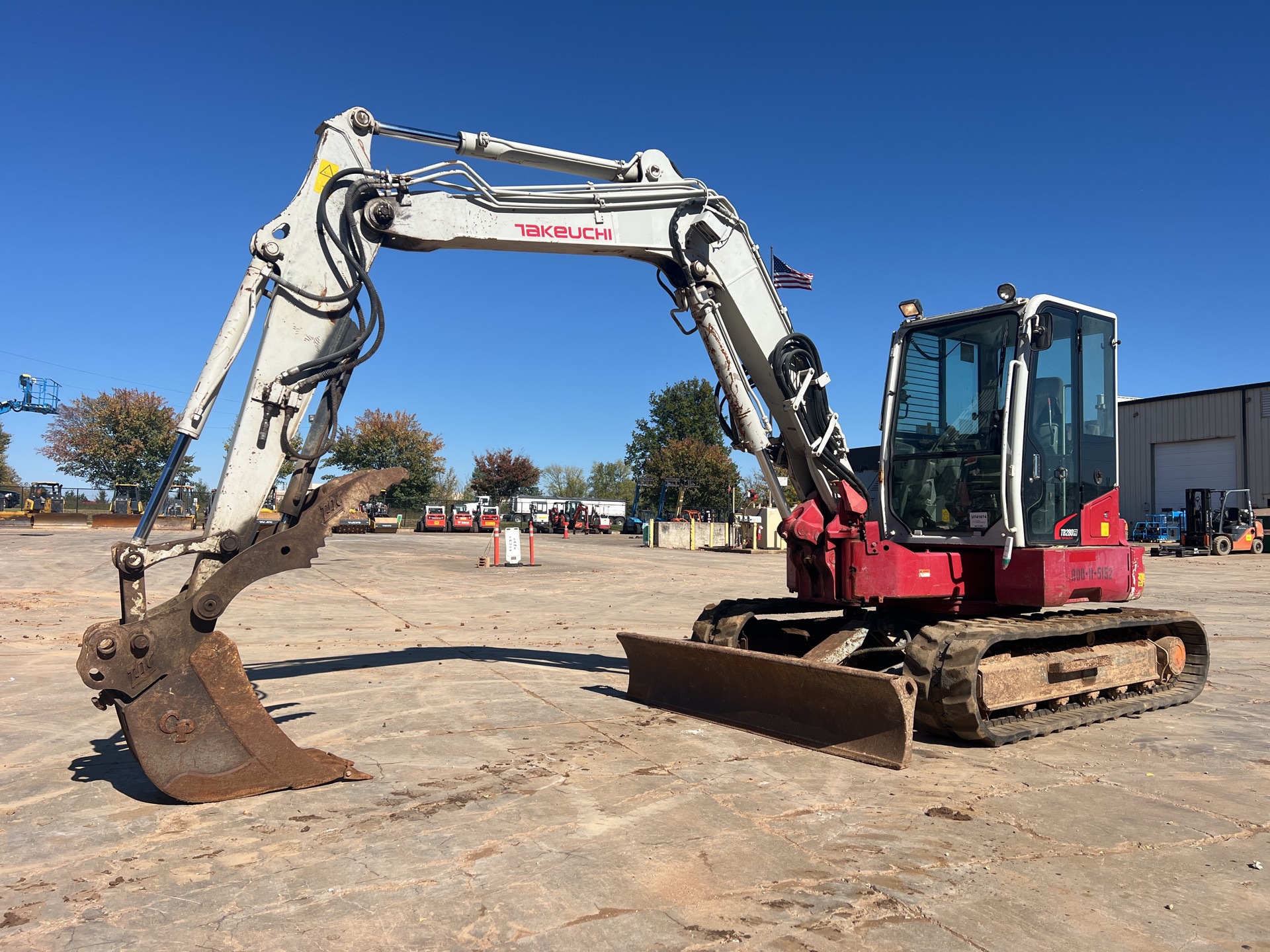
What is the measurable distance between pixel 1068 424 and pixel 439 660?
6.85m

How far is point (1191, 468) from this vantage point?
46406mm

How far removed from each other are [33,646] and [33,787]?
6.52 metres

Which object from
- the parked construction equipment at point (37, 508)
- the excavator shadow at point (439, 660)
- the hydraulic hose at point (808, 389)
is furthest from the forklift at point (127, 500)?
the hydraulic hose at point (808, 389)

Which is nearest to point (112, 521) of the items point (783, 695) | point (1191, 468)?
point (783, 695)

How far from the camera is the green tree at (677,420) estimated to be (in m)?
67.4

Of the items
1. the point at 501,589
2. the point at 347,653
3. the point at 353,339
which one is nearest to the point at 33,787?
the point at 353,339

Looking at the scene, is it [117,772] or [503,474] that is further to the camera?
[503,474]

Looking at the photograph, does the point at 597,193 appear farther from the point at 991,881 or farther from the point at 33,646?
the point at 33,646

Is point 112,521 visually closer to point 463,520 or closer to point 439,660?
point 463,520

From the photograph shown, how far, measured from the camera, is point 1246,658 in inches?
414

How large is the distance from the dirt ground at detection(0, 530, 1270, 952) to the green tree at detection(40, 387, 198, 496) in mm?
58781

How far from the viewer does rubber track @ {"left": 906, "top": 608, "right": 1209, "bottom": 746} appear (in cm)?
605

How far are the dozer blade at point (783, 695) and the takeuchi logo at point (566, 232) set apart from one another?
3353 millimetres

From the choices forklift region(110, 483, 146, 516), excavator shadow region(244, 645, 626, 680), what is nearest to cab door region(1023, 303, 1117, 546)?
excavator shadow region(244, 645, 626, 680)
